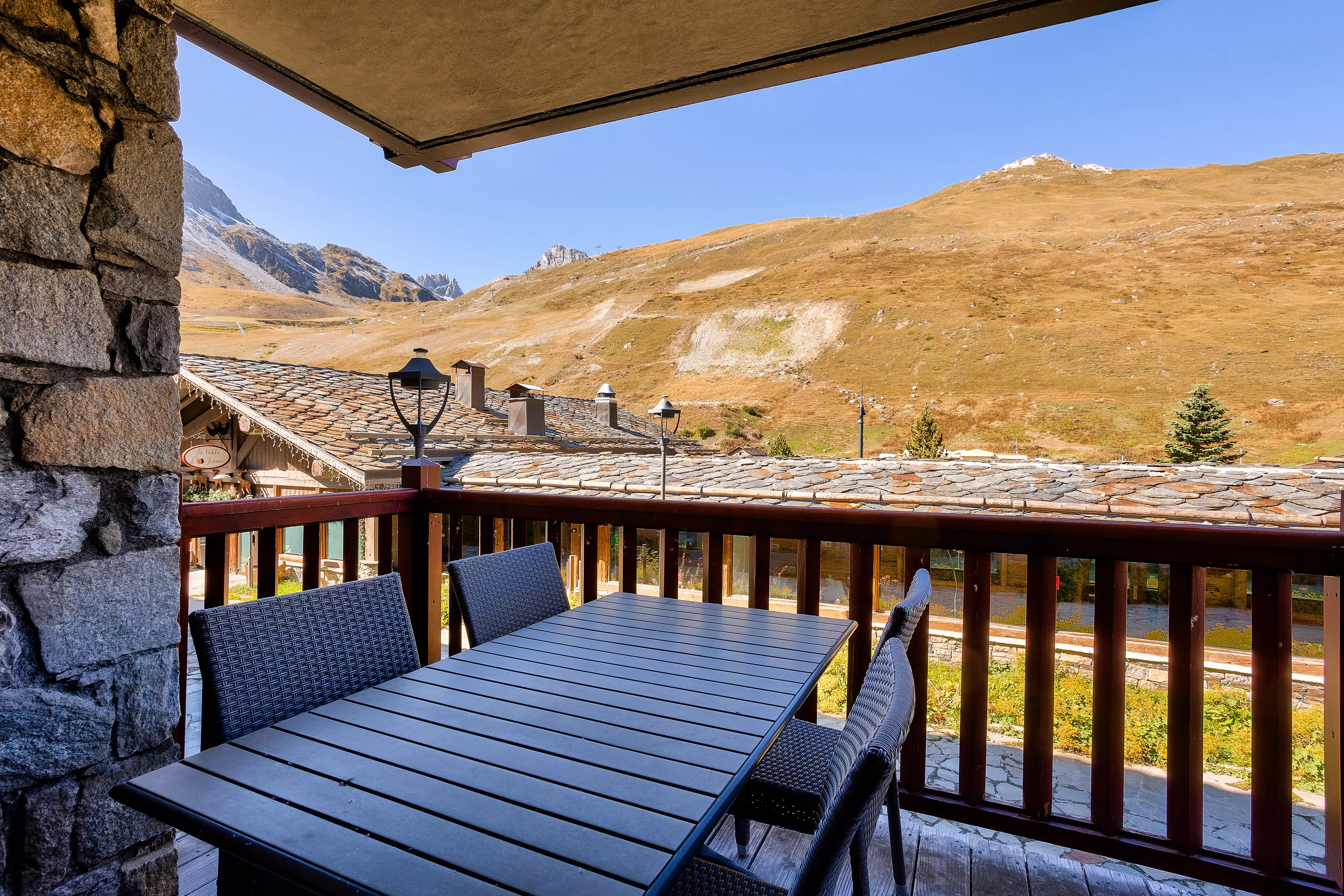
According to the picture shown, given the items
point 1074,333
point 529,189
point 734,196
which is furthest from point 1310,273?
point 529,189

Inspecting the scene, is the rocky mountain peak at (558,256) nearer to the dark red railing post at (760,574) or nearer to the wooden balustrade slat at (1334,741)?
the dark red railing post at (760,574)

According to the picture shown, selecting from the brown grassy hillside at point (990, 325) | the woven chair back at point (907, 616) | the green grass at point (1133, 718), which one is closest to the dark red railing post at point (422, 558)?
the woven chair back at point (907, 616)

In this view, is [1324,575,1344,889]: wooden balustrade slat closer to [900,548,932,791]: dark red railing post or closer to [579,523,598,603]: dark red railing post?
[900,548,932,791]: dark red railing post

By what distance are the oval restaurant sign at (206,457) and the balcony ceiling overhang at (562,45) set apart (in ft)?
29.3

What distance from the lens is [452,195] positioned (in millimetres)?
76250

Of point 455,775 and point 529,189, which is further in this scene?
point 529,189

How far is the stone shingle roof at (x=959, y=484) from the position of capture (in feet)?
26.2

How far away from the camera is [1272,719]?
4.81ft

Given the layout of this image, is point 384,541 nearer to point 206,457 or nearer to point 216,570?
point 216,570

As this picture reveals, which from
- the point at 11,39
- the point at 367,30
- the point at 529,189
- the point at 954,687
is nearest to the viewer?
the point at 11,39

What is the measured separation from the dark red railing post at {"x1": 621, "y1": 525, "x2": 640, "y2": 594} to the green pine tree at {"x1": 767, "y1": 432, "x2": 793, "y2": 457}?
95.5ft

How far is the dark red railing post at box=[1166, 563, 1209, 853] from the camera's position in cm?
153

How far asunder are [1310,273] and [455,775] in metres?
53.9

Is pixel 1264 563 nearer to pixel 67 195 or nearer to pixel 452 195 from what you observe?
pixel 67 195
